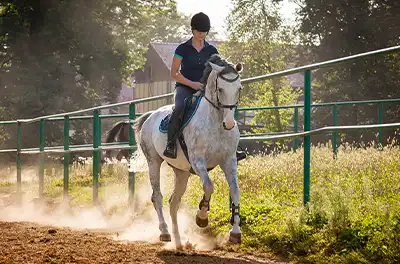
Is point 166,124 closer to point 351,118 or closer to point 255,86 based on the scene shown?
point 351,118

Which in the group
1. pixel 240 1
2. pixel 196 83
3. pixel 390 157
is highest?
pixel 240 1

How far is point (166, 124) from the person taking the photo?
29.4 ft

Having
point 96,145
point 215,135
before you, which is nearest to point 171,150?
point 215,135

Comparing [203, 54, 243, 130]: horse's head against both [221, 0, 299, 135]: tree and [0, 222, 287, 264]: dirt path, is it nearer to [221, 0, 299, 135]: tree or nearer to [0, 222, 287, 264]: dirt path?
[0, 222, 287, 264]: dirt path

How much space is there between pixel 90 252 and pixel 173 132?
5.56 feet

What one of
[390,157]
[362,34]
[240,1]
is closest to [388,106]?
[390,157]

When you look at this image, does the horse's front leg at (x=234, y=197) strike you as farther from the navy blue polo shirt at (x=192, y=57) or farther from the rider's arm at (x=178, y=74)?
the navy blue polo shirt at (x=192, y=57)

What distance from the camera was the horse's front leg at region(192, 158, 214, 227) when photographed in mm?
7945

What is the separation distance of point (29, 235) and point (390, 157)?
202 inches

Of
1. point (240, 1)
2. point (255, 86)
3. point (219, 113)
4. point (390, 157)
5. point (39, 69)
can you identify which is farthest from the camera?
point (240, 1)

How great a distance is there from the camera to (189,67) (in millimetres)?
8719

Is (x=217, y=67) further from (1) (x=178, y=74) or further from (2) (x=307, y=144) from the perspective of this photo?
(2) (x=307, y=144)

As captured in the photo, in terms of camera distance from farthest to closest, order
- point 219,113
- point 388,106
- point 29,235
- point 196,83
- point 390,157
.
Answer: point 388,106, point 390,157, point 29,235, point 196,83, point 219,113

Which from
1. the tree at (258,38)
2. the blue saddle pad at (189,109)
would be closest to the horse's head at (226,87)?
the blue saddle pad at (189,109)
